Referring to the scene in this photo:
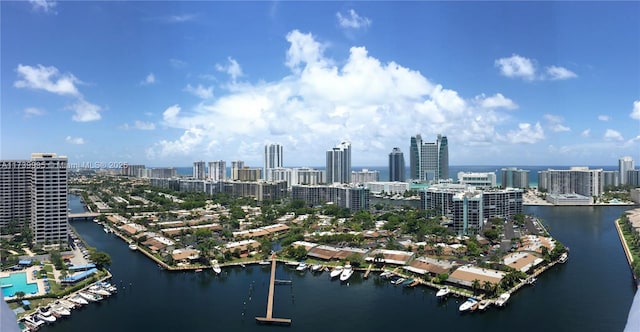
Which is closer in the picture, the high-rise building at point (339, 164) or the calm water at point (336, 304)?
the calm water at point (336, 304)

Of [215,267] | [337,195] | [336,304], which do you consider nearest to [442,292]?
[336,304]

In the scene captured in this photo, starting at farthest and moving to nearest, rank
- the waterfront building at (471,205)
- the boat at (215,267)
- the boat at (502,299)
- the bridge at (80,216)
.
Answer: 1. the bridge at (80,216)
2. the waterfront building at (471,205)
3. the boat at (215,267)
4. the boat at (502,299)

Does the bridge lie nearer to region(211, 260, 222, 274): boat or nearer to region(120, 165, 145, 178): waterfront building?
region(211, 260, 222, 274): boat

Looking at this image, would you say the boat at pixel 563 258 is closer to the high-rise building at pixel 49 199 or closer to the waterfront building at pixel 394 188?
the high-rise building at pixel 49 199

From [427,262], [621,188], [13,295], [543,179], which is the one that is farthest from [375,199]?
[13,295]

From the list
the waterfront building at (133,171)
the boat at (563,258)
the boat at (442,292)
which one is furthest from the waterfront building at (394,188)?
the waterfront building at (133,171)

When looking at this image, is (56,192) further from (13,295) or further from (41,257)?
(13,295)

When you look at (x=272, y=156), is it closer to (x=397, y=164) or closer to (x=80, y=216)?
(x=397, y=164)
